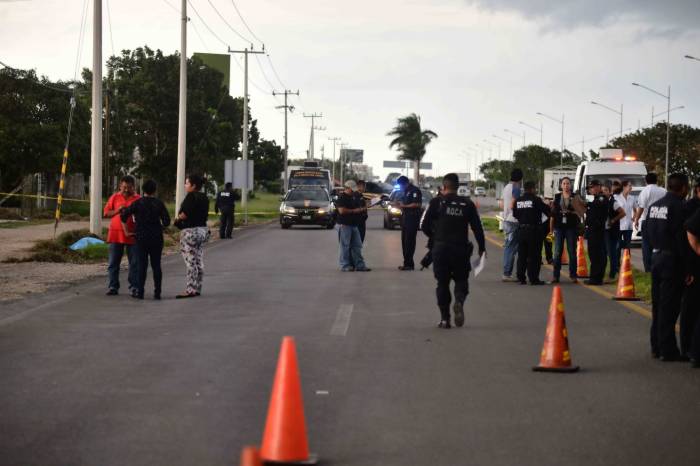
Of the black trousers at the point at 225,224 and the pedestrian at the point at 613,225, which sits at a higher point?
the pedestrian at the point at 613,225

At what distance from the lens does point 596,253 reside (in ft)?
63.3

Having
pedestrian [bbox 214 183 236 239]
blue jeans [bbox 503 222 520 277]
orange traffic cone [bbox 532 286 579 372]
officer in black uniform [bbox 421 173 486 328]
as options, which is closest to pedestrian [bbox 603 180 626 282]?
blue jeans [bbox 503 222 520 277]

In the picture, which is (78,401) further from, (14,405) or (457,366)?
(457,366)

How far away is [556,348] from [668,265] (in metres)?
1.69

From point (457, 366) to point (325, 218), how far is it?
32.8m

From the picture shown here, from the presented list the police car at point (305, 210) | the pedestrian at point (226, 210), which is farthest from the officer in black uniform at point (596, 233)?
the police car at point (305, 210)

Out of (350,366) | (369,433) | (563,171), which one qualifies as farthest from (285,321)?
(563,171)

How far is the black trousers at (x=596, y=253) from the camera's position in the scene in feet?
63.1

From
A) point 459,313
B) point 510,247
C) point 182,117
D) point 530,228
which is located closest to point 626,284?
point 530,228

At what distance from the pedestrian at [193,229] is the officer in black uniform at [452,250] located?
4.53 m

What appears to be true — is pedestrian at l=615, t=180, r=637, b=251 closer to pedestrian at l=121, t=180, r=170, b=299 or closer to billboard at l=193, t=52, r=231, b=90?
pedestrian at l=121, t=180, r=170, b=299

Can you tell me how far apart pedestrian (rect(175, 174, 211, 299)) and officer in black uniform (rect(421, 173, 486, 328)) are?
178 inches

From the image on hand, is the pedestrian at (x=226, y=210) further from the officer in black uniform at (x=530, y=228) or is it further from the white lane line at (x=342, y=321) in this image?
the white lane line at (x=342, y=321)

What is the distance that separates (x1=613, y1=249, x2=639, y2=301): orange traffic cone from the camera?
16.5 metres
